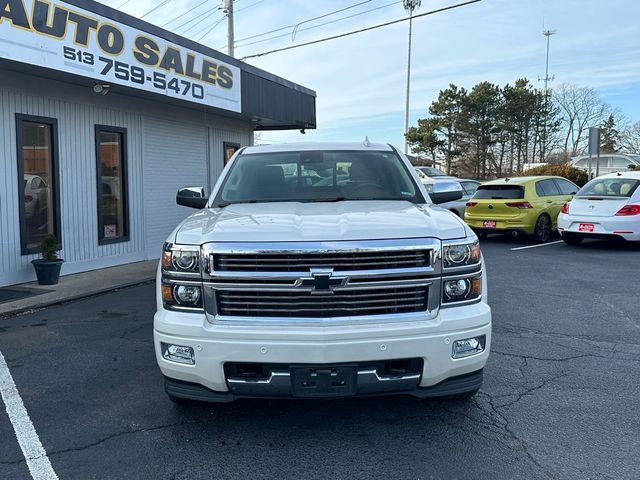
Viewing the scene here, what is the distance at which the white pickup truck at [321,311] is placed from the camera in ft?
10.5

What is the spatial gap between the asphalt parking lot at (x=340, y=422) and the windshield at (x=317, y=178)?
1614 mm

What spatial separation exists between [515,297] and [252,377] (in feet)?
17.5

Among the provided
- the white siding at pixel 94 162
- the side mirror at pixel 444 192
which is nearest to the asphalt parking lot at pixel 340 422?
the side mirror at pixel 444 192

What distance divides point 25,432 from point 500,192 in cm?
1189

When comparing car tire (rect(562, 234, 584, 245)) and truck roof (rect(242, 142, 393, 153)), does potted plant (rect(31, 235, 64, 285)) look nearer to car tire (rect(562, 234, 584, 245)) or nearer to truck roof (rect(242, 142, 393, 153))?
truck roof (rect(242, 142, 393, 153))

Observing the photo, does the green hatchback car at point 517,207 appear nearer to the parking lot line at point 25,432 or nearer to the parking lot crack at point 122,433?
the parking lot crack at point 122,433

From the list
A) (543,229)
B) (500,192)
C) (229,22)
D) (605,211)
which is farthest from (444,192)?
(229,22)

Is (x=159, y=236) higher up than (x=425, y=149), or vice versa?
(x=425, y=149)

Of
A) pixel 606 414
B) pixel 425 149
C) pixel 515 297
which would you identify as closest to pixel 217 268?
pixel 606 414

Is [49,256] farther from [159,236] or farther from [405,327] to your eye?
[405,327]

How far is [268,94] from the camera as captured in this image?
1331 cm

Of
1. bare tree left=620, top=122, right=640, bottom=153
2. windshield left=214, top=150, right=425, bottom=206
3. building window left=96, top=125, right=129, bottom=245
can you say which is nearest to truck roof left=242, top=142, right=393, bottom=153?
windshield left=214, top=150, right=425, bottom=206

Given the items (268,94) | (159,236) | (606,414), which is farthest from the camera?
(268,94)

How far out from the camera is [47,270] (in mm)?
8453
